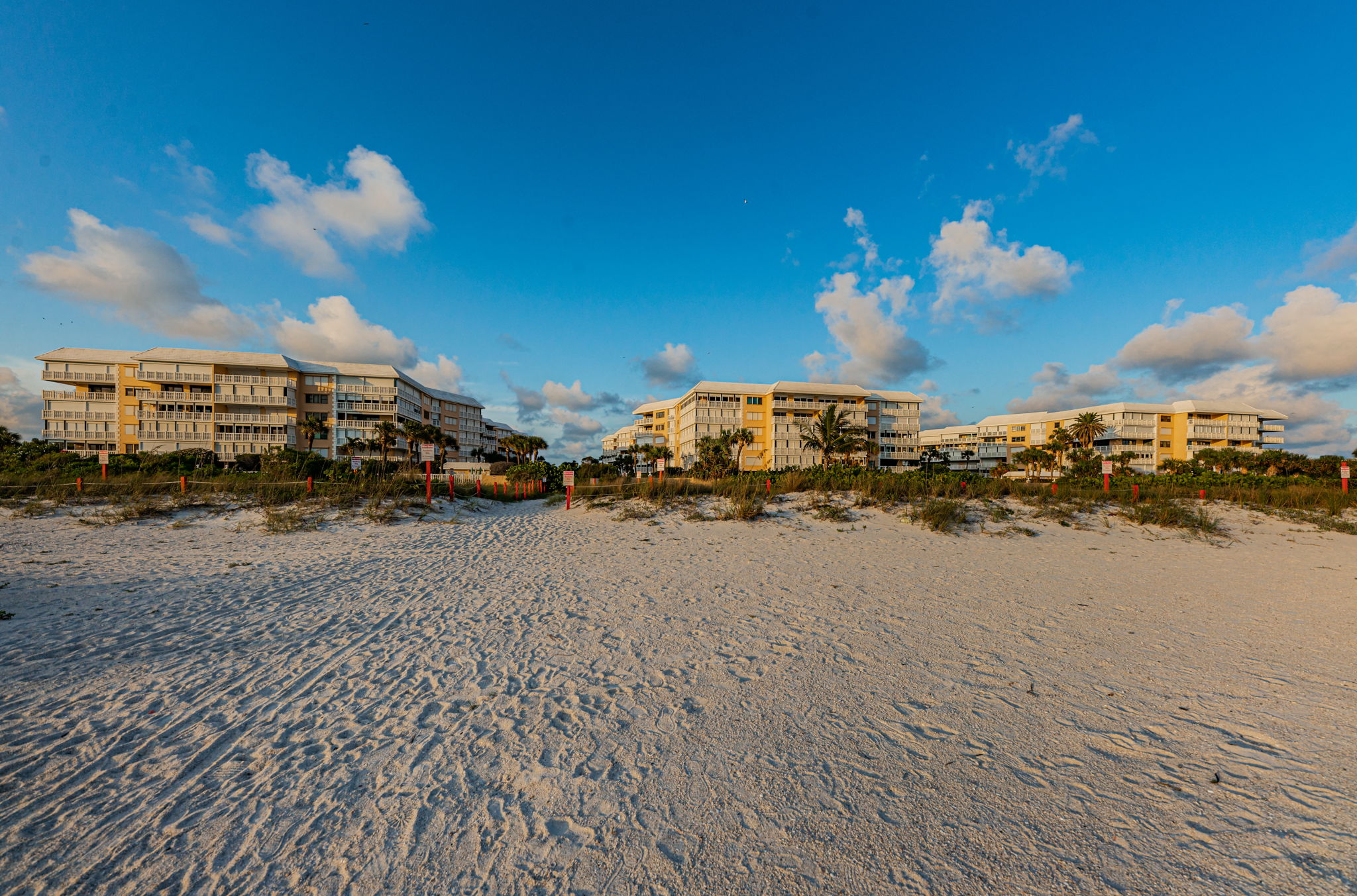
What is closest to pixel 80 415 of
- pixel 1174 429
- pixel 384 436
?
pixel 384 436

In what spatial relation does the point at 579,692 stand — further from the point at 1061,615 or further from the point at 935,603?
the point at 1061,615

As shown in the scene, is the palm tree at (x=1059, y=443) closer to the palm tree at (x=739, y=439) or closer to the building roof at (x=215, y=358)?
the palm tree at (x=739, y=439)

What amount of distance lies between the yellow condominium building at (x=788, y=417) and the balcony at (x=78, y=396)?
66.1 metres

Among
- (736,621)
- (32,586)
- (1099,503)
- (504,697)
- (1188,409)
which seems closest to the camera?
(504,697)

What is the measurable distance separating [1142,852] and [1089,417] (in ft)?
255

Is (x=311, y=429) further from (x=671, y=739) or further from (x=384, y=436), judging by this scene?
(x=671, y=739)

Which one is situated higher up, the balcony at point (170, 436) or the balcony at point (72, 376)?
the balcony at point (72, 376)

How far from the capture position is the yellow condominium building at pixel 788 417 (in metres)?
62.6

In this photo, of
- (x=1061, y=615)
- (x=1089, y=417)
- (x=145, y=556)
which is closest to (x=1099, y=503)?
(x=1061, y=615)

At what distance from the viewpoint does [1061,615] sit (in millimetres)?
7004

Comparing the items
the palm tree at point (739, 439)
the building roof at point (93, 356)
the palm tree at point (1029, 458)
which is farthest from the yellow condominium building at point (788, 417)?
the building roof at point (93, 356)

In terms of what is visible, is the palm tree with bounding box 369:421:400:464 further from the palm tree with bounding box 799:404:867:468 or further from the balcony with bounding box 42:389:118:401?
the palm tree with bounding box 799:404:867:468

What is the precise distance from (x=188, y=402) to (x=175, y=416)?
6.80ft

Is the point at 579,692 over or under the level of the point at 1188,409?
under
